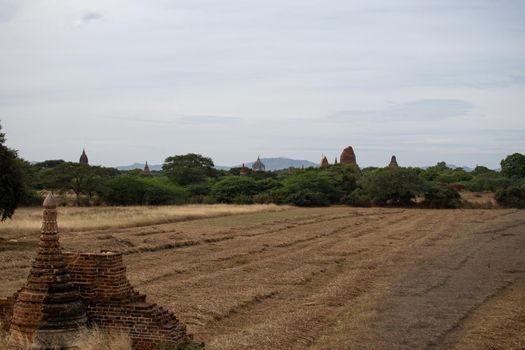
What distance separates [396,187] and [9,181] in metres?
44.0

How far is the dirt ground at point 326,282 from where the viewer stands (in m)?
12.9

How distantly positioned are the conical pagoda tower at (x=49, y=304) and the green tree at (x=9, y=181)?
727 inches

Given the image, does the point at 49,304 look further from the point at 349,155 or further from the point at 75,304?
the point at 349,155

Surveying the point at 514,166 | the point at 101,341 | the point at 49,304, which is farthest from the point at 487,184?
the point at 49,304

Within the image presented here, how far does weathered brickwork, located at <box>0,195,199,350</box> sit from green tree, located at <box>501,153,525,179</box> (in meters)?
102

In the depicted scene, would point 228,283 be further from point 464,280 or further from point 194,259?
point 464,280

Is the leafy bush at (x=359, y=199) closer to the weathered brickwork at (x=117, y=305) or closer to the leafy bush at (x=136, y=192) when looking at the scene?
the leafy bush at (x=136, y=192)

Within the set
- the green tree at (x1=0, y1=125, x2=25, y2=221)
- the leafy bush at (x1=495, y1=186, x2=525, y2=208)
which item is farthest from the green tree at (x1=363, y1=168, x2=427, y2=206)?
the green tree at (x1=0, y1=125, x2=25, y2=221)

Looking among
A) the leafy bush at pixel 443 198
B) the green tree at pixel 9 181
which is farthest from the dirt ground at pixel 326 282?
the leafy bush at pixel 443 198

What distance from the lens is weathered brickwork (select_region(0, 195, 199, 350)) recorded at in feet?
31.9

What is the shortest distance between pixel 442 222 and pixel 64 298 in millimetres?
36647

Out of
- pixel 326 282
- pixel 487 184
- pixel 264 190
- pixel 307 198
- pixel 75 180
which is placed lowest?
pixel 326 282

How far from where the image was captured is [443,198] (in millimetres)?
61062

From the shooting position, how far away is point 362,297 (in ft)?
55.3
